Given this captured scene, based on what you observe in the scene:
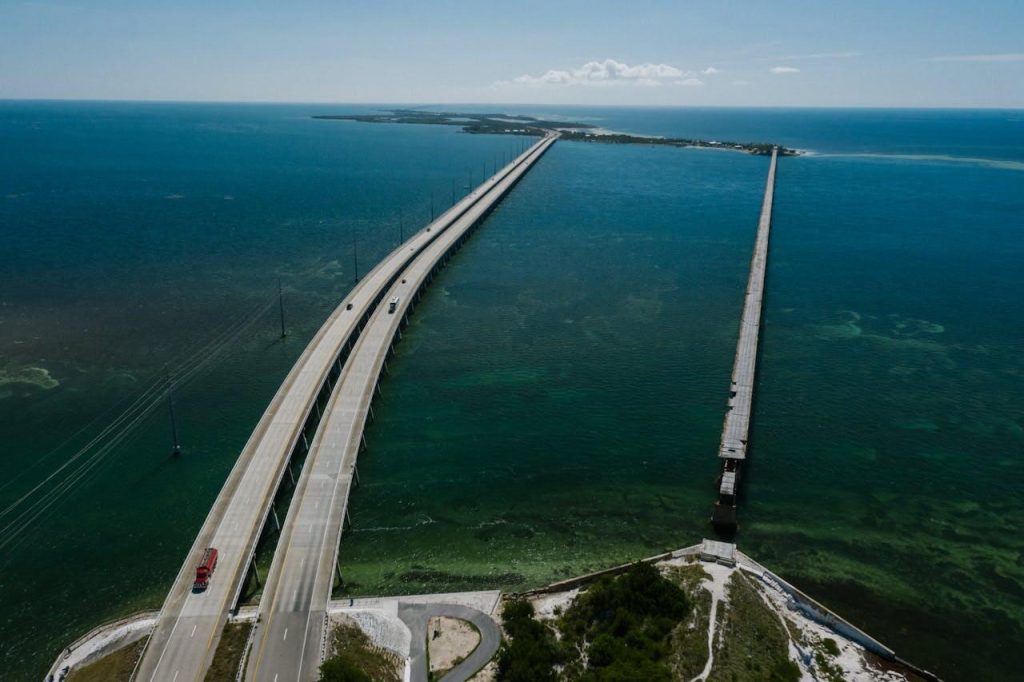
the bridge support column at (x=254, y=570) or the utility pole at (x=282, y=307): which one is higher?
the utility pole at (x=282, y=307)

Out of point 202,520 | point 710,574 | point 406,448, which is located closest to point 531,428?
point 406,448

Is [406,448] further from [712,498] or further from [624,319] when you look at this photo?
[624,319]

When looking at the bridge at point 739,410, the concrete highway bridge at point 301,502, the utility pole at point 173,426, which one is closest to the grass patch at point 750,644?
the bridge at point 739,410

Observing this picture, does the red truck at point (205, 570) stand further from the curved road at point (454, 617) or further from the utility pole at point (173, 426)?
the utility pole at point (173, 426)

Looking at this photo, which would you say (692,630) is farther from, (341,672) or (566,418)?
(566,418)

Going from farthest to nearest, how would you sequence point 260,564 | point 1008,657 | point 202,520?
point 202,520
point 260,564
point 1008,657

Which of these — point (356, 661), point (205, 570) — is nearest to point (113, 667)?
point (205, 570)
